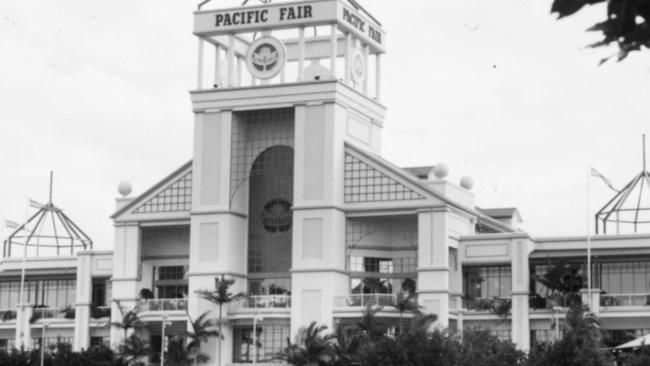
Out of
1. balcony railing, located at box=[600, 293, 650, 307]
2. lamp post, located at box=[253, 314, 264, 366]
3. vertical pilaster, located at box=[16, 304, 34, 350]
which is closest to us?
balcony railing, located at box=[600, 293, 650, 307]

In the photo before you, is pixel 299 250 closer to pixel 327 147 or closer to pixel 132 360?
pixel 327 147

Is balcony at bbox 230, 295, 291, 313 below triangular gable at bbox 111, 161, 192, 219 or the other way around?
below

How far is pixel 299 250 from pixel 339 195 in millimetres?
4092

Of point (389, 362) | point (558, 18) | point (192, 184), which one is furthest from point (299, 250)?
point (558, 18)

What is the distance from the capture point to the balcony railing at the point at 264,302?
8144 centimetres

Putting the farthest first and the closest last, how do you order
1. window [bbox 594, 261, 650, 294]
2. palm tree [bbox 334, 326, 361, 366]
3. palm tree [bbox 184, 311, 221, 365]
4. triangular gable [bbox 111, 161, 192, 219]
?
triangular gable [bbox 111, 161, 192, 219] < palm tree [bbox 184, 311, 221, 365] < window [bbox 594, 261, 650, 294] < palm tree [bbox 334, 326, 361, 366]

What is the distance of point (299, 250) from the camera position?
80.4m

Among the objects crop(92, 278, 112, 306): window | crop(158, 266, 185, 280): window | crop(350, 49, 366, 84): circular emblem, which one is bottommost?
crop(92, 278, 112, 306): window

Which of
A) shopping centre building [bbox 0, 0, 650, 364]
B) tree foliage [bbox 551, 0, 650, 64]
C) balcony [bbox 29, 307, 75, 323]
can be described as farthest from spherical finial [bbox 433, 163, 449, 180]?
tree foliage [bbox 551, 0, 650, 64]

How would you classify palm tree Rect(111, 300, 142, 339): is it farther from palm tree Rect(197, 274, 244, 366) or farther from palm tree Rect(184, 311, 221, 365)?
palm tree Rect(197, 274, 244, 366)

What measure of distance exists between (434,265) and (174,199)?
17.9 m

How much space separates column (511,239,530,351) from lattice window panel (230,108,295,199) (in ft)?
49.9

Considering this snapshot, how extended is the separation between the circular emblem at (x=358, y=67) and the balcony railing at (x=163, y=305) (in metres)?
17.3

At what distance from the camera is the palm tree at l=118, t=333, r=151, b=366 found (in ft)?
264
